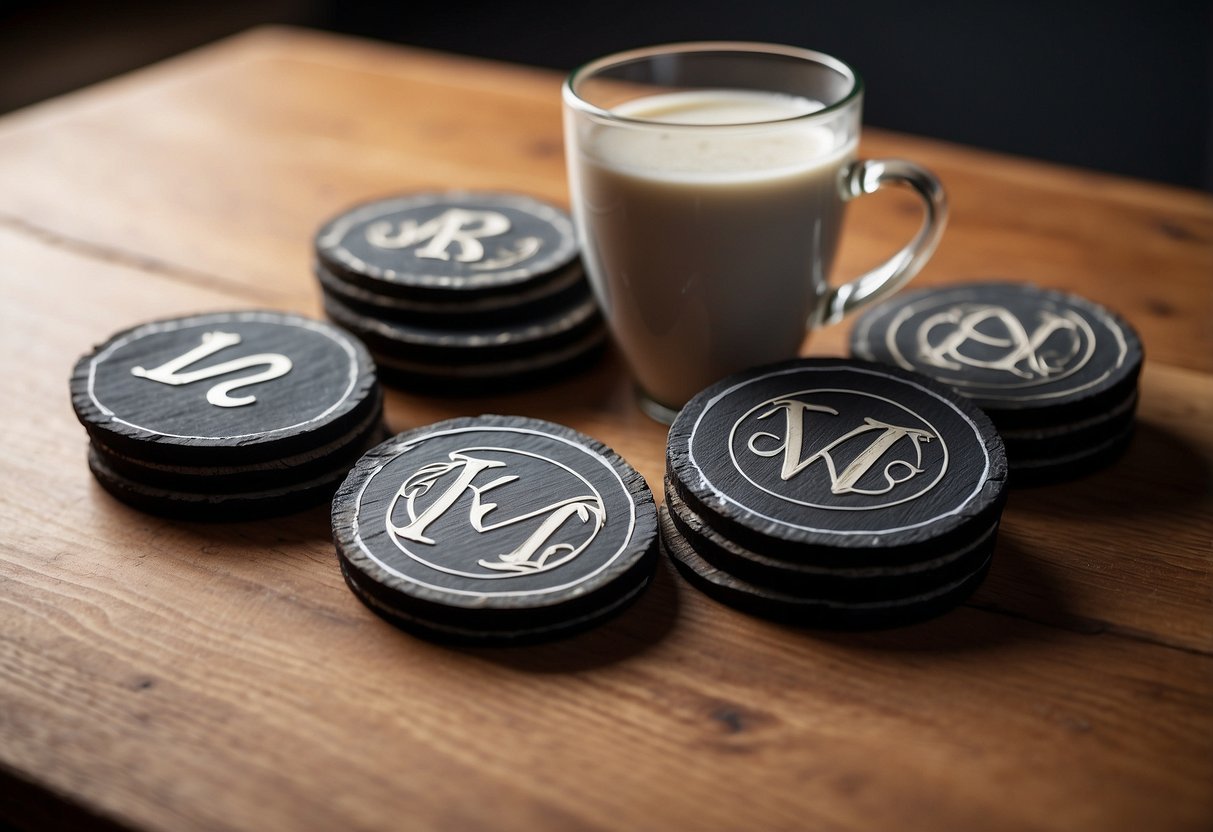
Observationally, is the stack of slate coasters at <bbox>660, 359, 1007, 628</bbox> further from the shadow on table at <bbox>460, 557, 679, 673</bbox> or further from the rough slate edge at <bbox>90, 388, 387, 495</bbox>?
the rough slate edge at <bbox>90, 388, 387, 495</bbox>

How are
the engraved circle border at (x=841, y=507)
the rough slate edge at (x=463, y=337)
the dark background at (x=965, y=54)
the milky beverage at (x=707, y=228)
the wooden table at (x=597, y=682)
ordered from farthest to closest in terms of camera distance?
the dark background at (x=965, y=54) < the rough slate edge at (x=463, y=337) < the milky beverage at (x=707, y=228) < the engraved circle border at (x=841, y=507) < the wooden table at (x=597, y=682)

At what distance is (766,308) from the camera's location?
33.1 inches

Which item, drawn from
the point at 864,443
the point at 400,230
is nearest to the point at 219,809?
the point at 864,443

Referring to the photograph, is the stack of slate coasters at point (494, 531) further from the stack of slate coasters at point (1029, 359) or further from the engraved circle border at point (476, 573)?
the stack of slate coasters at point (1029, 359)

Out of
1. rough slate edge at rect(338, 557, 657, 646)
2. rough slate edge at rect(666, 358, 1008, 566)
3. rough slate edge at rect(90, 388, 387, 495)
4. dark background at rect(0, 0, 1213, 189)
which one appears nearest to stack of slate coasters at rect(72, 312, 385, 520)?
rough slate edge at rect(90, 388, 387, 495)

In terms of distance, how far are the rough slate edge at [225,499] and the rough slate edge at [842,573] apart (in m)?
0.26

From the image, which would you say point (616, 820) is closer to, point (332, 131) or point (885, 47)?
point (332, 131)

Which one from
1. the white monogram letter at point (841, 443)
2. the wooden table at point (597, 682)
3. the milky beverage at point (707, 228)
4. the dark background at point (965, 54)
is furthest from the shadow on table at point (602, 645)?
the dark background at point (965, 54)

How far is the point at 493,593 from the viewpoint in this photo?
2.08 feet

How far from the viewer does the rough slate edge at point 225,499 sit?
2.44 ft

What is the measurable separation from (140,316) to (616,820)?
0.67m

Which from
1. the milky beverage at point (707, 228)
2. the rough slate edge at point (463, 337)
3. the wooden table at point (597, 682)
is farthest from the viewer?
the rough slate edge at point (463, 337)

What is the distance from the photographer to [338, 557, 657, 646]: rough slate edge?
639 mm

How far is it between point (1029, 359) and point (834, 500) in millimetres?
257
